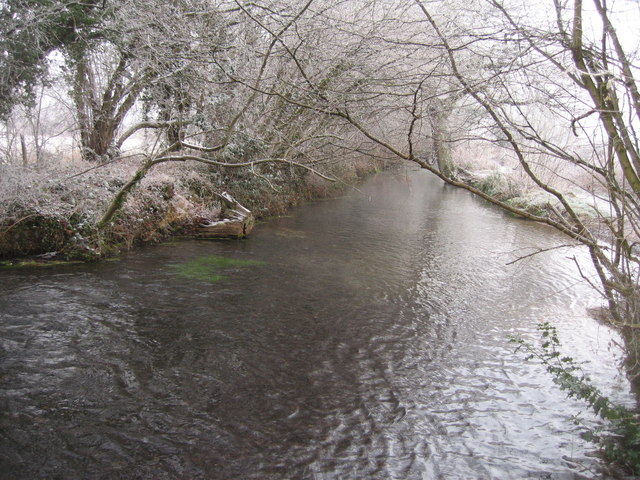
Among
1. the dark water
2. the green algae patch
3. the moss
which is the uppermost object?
the moss

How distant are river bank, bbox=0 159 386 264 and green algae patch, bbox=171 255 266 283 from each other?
172 centimetres

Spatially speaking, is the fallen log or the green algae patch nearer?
the green algae patch

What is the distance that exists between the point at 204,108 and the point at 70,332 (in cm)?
688

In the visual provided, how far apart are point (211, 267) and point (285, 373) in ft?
15.2

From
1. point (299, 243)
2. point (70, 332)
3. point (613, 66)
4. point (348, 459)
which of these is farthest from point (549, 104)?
point (299, 243)

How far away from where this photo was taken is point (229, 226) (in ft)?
39.9

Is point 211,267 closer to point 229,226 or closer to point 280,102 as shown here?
point 229,226

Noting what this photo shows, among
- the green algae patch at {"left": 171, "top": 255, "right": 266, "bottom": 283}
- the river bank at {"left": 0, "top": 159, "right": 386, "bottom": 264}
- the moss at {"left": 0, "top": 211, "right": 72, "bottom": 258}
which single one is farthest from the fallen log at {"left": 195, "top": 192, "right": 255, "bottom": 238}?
the moss at {"left": 0, "top": 211, "right": 72, "bottom": 258}

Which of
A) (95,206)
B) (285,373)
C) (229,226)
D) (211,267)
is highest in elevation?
(95,206)

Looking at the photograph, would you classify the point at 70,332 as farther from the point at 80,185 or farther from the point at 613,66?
the point at 613,66

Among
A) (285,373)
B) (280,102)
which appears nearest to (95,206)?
(280,102)

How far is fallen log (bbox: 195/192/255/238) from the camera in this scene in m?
12.0

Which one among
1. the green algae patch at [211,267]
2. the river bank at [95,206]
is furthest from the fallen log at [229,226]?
the green algae patch at [211,267]

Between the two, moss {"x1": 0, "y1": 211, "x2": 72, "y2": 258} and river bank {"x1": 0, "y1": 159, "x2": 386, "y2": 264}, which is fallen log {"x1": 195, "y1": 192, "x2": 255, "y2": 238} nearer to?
river bank {"x1": 0, "y1": 159, "x2": 386, "y2": 264}
